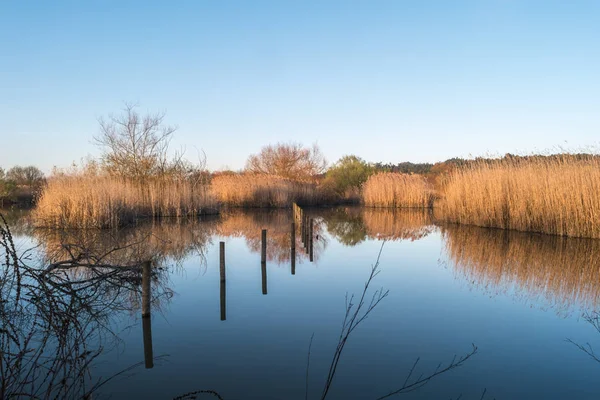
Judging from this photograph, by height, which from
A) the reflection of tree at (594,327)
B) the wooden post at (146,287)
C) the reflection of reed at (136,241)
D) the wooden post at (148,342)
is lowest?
the reflection of tree at (594,327)

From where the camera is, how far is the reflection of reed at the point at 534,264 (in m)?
6.66

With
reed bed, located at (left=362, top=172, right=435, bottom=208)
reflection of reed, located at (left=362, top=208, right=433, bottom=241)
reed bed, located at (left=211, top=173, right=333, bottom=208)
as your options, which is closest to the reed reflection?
reflection of reed, located at (left=362, top=208, right=433, bottom=241)

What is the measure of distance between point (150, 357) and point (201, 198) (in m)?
16.5

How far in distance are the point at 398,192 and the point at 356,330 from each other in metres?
22.4

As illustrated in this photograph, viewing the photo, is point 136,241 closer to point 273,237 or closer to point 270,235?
point 273,237

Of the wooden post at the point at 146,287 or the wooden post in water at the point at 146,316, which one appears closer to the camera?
the wooden post in water at the point at 146,316

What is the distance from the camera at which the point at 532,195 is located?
41.2ft

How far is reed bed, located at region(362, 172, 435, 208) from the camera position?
26375 millimetres

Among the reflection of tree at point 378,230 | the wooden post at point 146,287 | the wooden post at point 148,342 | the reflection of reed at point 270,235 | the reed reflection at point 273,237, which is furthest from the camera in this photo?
the reflection of tree at point 378,230

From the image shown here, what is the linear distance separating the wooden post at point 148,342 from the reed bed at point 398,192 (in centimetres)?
2285

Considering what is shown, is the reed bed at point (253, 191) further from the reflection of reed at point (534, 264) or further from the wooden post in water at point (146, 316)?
the wooden post in water at point (146, 316)

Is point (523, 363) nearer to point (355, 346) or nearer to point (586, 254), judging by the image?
point (355, 346)

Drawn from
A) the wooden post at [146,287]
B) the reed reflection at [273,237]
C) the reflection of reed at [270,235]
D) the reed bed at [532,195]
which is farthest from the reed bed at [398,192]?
the wooden post at [146,287]

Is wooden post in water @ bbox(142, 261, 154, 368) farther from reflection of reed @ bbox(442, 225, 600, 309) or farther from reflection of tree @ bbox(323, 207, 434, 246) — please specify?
reflection of tree @ bbox(323, 207, 434, 246)
